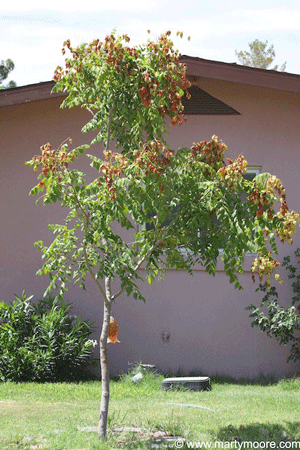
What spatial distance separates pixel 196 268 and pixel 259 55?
93.2ft

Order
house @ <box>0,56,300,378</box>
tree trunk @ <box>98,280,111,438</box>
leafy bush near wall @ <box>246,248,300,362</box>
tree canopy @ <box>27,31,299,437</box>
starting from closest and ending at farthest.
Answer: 1. tree canopy @ <box>27,31,299,437</box>
2. tree trunk @ <box>98,280,111,438</box>
3. leafy bush near wall @ <box>246,248,300,362</box>
4. house @ <box>0,56,300,378</box>

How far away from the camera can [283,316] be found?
9.66 metres

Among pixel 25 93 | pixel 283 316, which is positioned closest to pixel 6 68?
pixel 25 93

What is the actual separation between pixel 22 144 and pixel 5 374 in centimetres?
354

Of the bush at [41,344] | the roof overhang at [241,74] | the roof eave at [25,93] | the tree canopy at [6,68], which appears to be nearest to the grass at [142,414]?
the bush at [41,344]

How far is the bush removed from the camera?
30.1ft

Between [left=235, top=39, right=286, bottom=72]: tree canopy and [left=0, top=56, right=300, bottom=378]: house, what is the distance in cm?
2682

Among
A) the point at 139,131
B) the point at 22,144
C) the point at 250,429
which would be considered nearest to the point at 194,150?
the point at 139,131

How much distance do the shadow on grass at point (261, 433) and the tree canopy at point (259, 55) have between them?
103 ft

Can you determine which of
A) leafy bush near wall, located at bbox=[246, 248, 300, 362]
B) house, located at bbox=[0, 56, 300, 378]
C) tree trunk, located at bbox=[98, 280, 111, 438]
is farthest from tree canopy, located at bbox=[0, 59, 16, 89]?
tree trunk, located at bbox=[98, 280, 111, 438]

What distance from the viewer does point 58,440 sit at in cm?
598

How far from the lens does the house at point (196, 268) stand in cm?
Answer: 1016

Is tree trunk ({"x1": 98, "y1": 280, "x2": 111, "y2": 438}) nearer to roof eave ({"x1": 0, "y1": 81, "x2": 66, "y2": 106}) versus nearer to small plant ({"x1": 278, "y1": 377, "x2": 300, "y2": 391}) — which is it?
small plant ({"x1": 278, "y1": 377, "x2": 300, "y2": 391})

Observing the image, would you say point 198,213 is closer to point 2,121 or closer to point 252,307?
point 252,307
